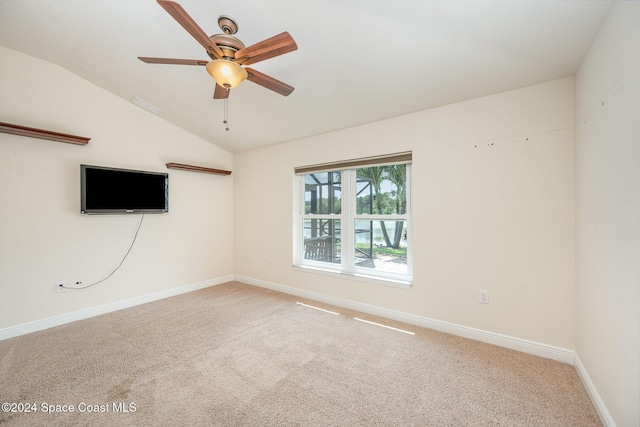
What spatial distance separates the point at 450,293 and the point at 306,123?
8.28ft

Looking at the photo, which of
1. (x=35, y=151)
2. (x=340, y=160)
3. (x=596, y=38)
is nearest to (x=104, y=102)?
(x=35, y=151)

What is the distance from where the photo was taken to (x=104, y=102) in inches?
127

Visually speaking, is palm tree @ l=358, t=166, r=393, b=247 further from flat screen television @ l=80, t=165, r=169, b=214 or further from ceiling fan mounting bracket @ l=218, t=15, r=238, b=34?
flat screen television @ l=80, t=165, r=169, b=214

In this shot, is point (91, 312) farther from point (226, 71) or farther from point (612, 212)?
point (612, 212)

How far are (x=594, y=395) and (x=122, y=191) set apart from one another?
15.1 feet

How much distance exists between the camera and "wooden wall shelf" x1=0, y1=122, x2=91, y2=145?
8.07ft

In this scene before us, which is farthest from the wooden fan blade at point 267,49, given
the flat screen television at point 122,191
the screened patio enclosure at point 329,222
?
the flat screen television at point 122,191

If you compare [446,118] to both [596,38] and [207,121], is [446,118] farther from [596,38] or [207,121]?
[207,121]

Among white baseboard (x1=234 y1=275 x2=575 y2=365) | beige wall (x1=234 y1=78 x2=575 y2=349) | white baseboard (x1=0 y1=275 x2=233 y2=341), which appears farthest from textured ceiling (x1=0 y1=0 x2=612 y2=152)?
white baseboard (x1=0 y1=275 x2=233 y2=341)

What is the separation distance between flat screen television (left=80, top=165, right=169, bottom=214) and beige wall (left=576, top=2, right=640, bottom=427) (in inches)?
169

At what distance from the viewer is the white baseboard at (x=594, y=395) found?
150 cm

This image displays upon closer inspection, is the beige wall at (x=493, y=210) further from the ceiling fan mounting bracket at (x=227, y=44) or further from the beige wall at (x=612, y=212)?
the ceiling fan mounting bracket at (x=227, y=44)

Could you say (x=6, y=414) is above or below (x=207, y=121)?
below

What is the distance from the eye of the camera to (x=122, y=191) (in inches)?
128
